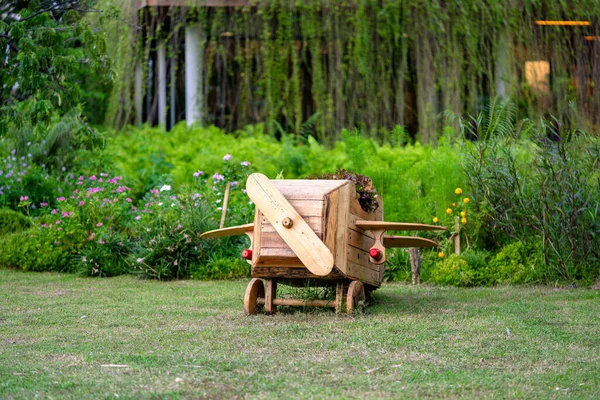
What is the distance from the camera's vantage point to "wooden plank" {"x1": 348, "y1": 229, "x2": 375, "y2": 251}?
579 cm

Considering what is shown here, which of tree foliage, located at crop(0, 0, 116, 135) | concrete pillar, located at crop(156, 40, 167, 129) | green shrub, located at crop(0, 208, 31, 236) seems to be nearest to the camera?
tree foliage, located at crop(0, 0, 116, 135)

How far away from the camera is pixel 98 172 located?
10547 mm

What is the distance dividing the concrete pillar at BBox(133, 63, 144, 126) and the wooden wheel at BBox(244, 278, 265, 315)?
25.1 feet

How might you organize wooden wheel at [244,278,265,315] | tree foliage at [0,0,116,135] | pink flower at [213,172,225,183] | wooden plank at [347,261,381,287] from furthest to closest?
pink flower at [213,172,225,183], tree foliage at [0,0,116,135], wooden wheel at [244,278,265,315], wooden plank at [347,261,381,287]

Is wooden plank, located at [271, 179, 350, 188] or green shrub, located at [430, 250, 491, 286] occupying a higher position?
wooden plank, located at [271, 179, 350, 188]

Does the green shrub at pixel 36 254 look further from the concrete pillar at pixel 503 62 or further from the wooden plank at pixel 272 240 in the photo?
the concrete pillar at pixel 503 62

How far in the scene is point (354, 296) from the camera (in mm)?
5758

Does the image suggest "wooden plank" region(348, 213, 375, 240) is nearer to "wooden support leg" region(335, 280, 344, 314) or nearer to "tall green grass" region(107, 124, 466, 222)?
"wooden support leg" region(335, 280, 344, 314)

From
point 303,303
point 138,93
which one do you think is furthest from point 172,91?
point 303,303

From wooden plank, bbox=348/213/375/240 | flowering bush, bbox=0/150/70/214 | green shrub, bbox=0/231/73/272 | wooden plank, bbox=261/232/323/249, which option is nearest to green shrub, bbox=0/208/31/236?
flowering bush, bbox=0/150/70/214

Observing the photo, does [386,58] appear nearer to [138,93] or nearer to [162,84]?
[162,84]

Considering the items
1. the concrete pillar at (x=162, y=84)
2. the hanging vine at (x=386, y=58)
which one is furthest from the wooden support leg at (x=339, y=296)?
the concrete pillar at (x=162, y=84)

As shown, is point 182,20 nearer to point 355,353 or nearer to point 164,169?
point 164,169

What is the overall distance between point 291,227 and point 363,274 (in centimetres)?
85
